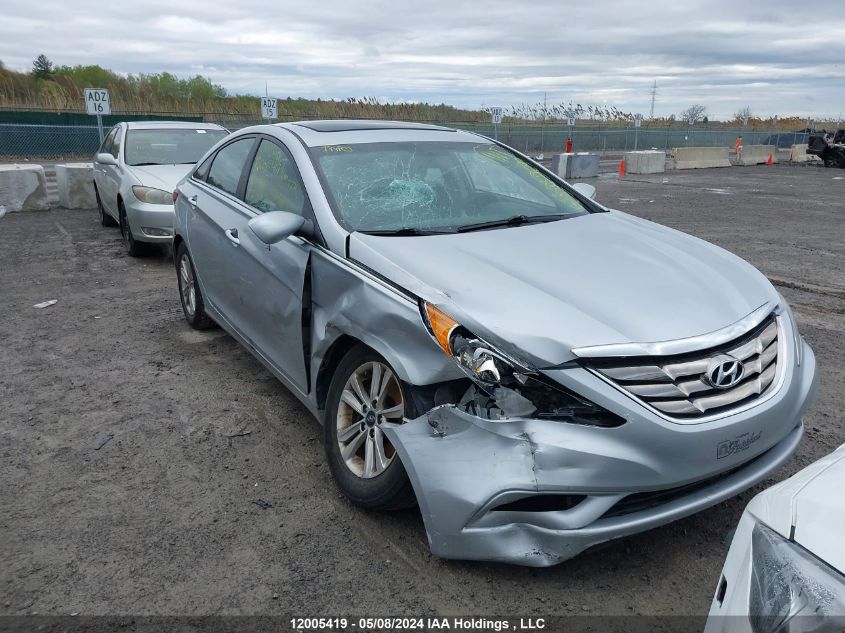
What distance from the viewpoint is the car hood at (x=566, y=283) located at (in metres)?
2.50

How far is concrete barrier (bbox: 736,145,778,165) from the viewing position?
89.8ft

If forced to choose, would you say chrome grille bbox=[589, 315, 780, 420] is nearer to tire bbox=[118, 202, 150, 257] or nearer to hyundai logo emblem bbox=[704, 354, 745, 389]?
hyundai logo emblem bbox=[704, 354, 745, 389]

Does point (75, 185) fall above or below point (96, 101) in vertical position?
below

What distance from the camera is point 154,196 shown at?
8227 mm

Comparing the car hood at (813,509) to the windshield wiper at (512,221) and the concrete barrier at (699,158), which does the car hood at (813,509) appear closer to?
the windshield wiper at (512,221)

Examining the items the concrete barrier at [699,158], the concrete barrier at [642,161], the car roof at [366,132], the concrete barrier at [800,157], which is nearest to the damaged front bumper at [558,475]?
the car roof at [366,132]

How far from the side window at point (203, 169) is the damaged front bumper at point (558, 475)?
11.2ft

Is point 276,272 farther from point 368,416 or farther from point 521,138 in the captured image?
point 521,138

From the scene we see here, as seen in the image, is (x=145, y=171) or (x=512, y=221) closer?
(x=512, y=221)

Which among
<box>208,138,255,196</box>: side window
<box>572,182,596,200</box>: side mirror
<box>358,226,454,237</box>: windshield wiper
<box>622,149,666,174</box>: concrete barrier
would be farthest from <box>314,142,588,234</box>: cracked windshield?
<box>622,149,666,174</box>: concrete barrier

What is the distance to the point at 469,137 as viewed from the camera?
4.55 meters

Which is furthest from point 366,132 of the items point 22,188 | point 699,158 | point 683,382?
point 699,158

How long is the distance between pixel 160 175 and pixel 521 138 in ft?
80.9

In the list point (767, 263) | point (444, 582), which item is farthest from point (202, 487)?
point (767, 263)
